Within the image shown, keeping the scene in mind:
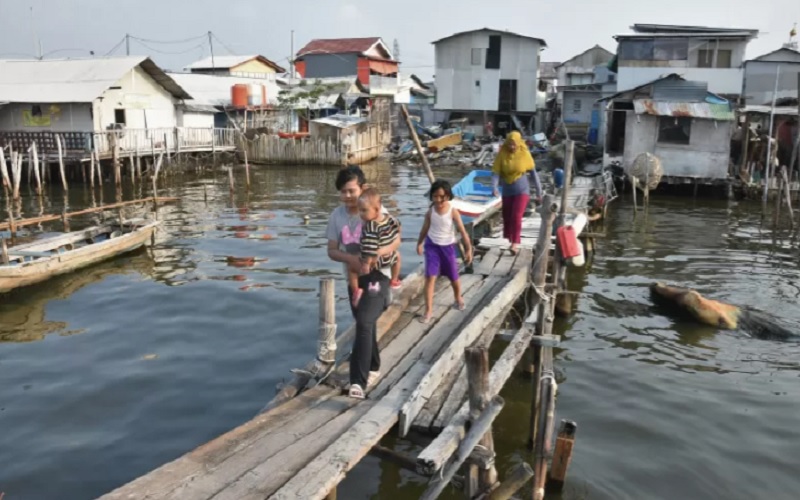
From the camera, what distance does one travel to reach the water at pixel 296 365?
731 cm

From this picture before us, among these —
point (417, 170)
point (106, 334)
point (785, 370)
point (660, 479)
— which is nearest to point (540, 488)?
point (660, 479)

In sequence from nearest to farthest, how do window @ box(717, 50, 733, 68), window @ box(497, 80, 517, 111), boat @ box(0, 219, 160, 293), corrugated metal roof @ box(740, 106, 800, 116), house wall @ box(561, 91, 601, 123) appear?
boat @ box(0, 219, 160, 293)
corrugated metal roof @ box(740, 106, 800, 116)
window @ box(717, 50, 733, 68)
house wall @ box(561, 91, 601, 123)
window @ box(497, 80, 517, 111)

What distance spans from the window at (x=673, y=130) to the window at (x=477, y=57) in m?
20.3

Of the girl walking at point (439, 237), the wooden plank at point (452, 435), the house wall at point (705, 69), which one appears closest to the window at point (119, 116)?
the house wall at point (705, 69)

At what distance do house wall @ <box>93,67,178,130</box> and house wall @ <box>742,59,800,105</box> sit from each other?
27397 mm

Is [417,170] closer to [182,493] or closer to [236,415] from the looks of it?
[236,415]

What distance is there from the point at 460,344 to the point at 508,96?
4020 centimetres

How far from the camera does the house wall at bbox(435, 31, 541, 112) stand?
142 ft

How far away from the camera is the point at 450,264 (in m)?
7.59

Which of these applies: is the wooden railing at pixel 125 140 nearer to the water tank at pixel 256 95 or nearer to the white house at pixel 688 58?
the water tank at pixel 256 95

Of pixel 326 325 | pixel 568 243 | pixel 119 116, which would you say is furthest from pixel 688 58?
pixel 326 325

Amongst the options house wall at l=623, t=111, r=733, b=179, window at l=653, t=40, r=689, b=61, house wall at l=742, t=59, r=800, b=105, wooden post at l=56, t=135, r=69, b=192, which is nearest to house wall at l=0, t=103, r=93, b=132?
wooden post at l=56, t=135, r=69, b=192

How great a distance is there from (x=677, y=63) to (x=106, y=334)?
92.1ft

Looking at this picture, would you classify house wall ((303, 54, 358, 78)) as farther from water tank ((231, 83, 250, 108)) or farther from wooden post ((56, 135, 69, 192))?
wooden post ((56, 135, 69, 192))
